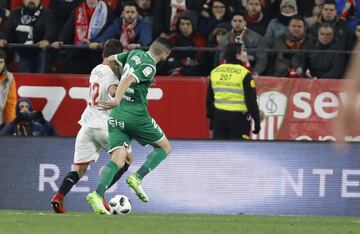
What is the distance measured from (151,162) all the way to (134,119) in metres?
0.53

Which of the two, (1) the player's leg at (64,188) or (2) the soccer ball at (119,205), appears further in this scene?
(1) the player's leg at (64,188)

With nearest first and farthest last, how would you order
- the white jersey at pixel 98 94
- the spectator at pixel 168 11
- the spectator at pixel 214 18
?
the white jersey at pixel 98 94 → the spectator at pixel 214 18 → the spectator at pixel 168 11

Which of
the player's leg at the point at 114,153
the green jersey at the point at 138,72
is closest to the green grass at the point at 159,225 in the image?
the player's leg at the point at 114,153

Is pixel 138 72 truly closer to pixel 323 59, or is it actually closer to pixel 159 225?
pixel 159 225

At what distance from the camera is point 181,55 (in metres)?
18.0

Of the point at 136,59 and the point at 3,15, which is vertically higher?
the point at 136,59

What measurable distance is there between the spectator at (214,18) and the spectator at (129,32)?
0.82m

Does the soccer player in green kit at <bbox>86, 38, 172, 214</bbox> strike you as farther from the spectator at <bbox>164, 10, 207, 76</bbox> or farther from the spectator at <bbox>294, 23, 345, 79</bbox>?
the spectator at <bbox>294, 23, 345, 79</bbox>

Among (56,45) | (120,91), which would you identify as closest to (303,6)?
(56,45)

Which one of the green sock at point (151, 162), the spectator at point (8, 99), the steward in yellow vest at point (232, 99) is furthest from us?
the spectator at point (8, 99)

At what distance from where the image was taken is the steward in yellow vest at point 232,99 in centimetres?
1556

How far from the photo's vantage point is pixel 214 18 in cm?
1812

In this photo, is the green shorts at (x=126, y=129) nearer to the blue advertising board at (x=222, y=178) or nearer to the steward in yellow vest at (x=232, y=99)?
the blue advertising board at (x=222, y=178)

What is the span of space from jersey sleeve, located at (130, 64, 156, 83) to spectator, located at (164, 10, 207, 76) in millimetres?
5039
